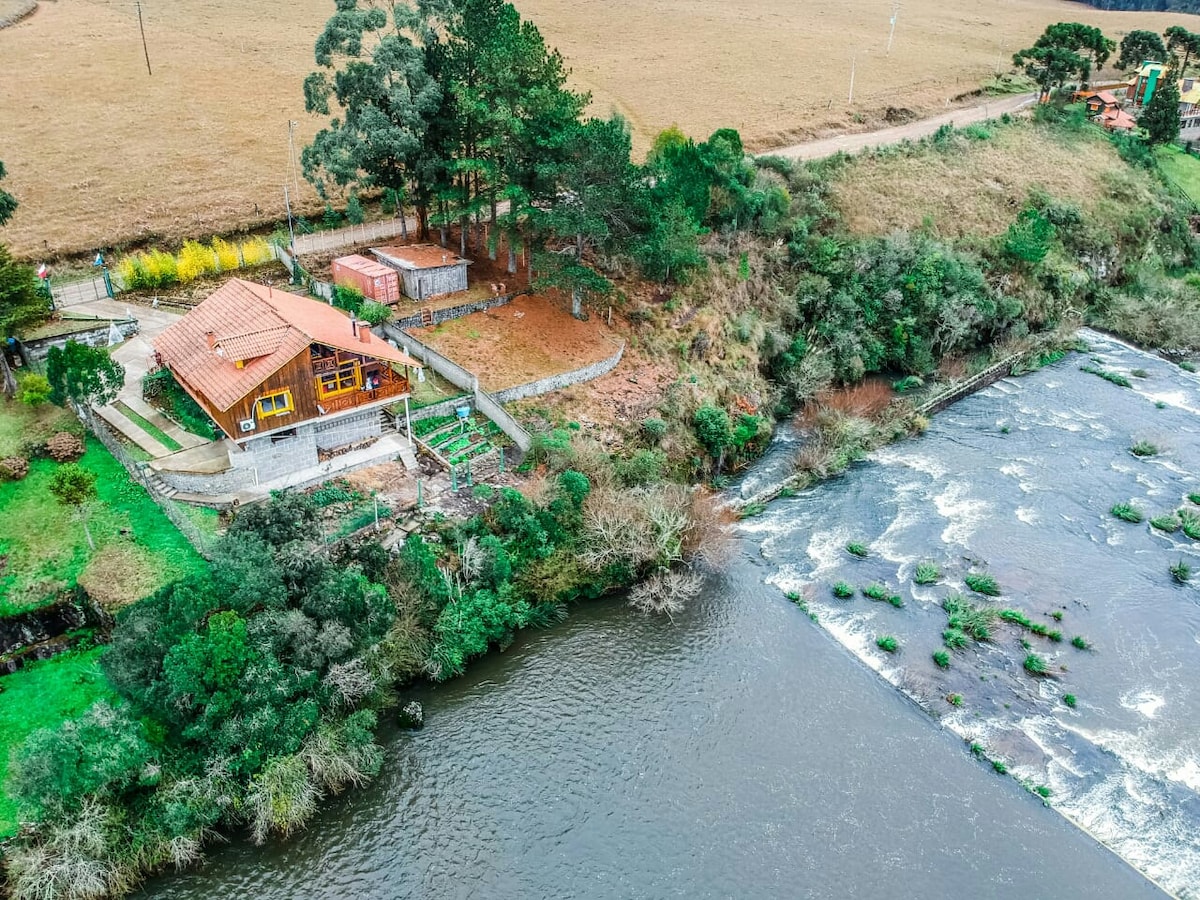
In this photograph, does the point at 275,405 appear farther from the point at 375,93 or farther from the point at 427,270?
the point at 375,93

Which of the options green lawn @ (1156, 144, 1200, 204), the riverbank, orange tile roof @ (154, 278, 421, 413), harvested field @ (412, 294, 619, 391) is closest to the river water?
the riverbank

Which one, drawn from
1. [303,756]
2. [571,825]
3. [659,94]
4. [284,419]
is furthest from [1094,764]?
[659,94]

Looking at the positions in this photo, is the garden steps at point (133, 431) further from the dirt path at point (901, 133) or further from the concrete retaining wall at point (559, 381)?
the dirt path at point (901, 133)

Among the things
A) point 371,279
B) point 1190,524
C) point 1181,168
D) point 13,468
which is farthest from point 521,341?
point 1181,168

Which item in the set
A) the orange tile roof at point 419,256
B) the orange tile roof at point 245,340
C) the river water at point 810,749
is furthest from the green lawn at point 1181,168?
the orange tile roof at point 245,340

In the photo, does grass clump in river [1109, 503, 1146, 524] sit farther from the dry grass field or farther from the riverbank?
the dry grass field

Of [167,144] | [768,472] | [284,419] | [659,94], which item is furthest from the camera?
[659,94]

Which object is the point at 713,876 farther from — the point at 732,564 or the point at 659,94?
the point at 659,94
